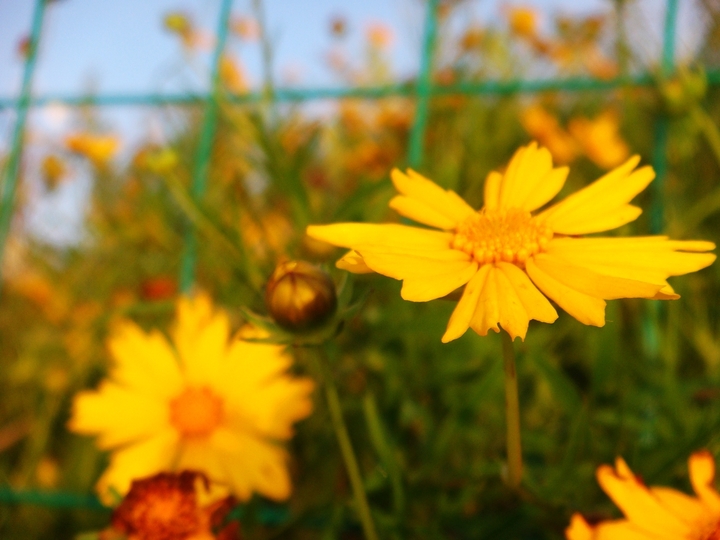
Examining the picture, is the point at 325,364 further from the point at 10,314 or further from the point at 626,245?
the point at 10,314

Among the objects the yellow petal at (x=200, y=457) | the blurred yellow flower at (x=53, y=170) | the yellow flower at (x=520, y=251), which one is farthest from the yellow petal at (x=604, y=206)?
the blurred yellow flower at (x=53, y=170)

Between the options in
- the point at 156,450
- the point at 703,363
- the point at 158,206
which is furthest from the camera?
the point at 158,206

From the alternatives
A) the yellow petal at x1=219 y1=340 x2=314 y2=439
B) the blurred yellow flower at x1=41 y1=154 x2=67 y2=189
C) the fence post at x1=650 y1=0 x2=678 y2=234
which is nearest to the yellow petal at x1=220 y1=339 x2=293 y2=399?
the yellow petal at x1=219 y1=340 x2=314 y2=439

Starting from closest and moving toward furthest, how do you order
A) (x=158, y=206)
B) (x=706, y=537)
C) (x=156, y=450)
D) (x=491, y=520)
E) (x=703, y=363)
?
(x=706, y=537)
(x=491, y=520)
(x=156, y=450)
(x=703, y=363)
(x=158, y=206)

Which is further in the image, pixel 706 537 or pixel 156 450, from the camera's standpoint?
pixel 156 450

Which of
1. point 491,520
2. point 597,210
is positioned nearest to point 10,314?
point 491,520

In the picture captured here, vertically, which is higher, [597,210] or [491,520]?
[597,210]

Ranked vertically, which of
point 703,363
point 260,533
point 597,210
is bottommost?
point 260,533

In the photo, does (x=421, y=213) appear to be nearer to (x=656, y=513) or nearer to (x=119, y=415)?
(x=656, y=513)
